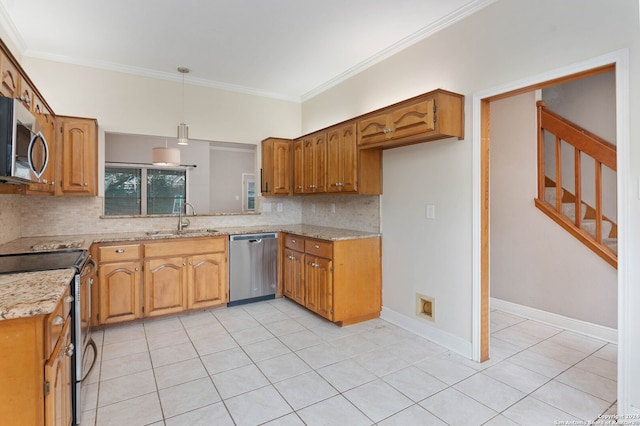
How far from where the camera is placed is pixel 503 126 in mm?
3848

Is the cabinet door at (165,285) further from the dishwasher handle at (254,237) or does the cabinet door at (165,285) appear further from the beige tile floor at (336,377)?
the dishwasher handle at (254,237)

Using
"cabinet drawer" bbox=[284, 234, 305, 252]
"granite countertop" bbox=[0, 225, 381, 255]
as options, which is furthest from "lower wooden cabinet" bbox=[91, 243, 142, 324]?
"cabinet drawer" bbox=[284, 234, 305, 252]

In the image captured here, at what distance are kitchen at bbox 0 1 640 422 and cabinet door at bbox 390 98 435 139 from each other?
0.33 m

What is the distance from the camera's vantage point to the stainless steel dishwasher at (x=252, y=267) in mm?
3955

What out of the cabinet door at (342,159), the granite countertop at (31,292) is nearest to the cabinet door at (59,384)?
the granite countertop at (31,292)

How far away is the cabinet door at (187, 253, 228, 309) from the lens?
369cm

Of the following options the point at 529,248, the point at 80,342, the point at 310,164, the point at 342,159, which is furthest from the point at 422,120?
the point at 80,342

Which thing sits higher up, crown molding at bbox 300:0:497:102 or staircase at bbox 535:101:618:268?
crown molding at bbox 300:0:497:102

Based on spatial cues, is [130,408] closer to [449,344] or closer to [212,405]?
[212,405]

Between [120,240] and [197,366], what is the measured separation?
4.98ft

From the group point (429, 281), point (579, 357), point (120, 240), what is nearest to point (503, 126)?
point (429, 281)

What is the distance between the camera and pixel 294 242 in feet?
13.1

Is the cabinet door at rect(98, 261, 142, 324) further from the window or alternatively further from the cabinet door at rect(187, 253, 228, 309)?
the window

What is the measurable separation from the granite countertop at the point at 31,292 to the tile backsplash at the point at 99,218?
1758 millimetres
